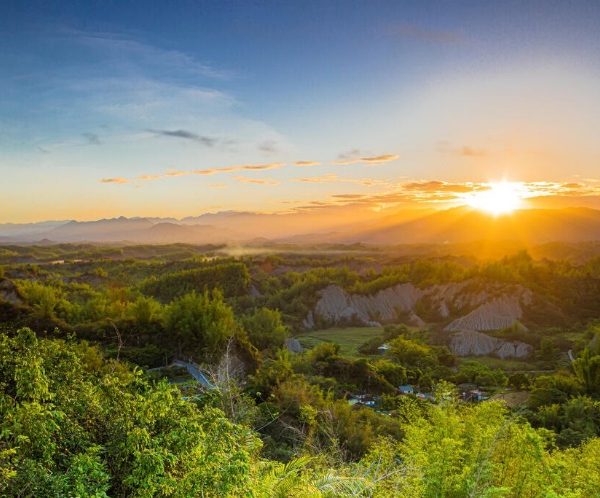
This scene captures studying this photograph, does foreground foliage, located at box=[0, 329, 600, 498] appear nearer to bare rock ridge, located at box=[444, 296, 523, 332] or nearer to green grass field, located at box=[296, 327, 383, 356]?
green grass field, located at box=[296, 327, 383, 356]

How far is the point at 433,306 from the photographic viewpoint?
9119cm

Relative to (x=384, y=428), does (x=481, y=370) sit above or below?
below

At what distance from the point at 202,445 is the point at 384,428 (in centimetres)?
1783

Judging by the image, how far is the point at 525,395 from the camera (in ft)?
124

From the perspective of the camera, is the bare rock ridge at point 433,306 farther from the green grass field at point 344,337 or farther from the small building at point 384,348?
the small building at point 384,348

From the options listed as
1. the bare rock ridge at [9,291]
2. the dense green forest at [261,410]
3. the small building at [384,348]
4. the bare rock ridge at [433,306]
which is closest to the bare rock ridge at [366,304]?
the bare rock ridge at [433,306]

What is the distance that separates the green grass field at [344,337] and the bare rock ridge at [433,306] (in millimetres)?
4529

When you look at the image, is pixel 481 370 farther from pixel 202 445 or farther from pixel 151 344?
pixel 202 445

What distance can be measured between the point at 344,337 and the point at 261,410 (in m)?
54.8

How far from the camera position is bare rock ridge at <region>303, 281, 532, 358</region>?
3093 inches

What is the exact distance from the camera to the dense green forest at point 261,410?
315 inches

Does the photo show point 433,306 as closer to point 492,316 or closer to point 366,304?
point 366,304

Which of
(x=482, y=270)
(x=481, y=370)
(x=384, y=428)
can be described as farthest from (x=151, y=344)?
(x=482, y=270)

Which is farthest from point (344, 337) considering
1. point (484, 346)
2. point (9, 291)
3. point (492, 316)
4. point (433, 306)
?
point (9, 291)
